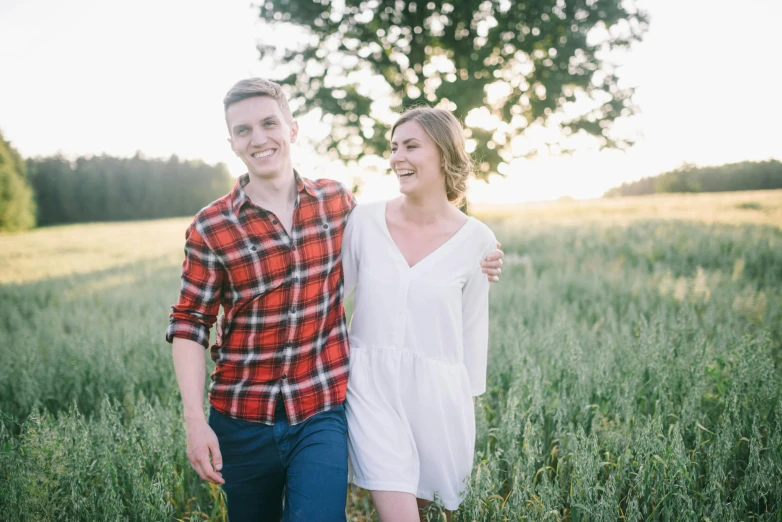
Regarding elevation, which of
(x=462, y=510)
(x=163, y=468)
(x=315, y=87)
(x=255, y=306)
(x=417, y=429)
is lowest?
(x=462, y=510)

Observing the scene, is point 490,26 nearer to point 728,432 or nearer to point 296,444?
point 728,432

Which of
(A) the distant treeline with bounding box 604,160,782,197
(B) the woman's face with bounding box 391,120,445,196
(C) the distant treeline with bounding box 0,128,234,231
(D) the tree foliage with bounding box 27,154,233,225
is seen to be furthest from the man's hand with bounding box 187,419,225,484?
(D) the tree foliage with bounding box 27,154,233,225

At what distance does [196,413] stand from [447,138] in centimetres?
167

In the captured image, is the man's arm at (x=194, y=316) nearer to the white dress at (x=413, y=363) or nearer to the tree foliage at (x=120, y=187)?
the white dress at (x=413, y=363)

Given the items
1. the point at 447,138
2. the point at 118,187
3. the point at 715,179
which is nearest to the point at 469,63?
the point at 447,138

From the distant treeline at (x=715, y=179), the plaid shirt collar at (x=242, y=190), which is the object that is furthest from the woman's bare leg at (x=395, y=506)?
the distant treeline at (x=715, y=179)

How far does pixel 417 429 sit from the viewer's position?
6.89 feet

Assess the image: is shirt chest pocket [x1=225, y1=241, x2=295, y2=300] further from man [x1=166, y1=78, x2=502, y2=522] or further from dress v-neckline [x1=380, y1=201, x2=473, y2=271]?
dress v-neckline [x1=380, y1=201, x2=473, y2=271]

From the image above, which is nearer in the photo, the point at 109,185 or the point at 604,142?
the point at 604,142

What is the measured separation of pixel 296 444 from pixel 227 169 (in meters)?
58.8

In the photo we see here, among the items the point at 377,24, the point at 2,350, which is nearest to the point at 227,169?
the point at 377,24

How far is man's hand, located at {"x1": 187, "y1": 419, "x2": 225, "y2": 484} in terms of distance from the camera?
1769 millimetres

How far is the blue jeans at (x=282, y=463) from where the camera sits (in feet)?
5.87

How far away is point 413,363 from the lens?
7.04 ft
